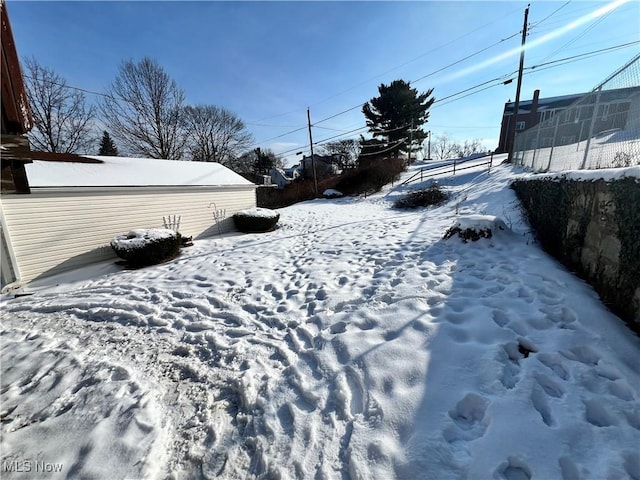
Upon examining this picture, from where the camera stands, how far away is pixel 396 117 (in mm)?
27609

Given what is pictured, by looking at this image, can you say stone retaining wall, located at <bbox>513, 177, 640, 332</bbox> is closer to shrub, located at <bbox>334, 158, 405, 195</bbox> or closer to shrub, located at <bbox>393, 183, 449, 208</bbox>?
shrub, located at <bbox>393, 183, 449, 208</bbox>

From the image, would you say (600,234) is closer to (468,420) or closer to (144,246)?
(468,420)

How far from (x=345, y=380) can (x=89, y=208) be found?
352 inches

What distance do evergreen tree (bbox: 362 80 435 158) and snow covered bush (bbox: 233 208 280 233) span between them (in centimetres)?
2104

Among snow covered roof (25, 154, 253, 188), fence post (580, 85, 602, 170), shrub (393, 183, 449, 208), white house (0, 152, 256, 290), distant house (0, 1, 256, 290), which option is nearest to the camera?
distant house (0, 1, 256, 290)

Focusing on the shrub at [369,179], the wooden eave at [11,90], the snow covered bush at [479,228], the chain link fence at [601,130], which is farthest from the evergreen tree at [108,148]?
the chain link fence at [601,130]

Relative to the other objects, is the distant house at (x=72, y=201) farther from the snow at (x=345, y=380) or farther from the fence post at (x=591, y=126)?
the fence post at (x=591, y=126)

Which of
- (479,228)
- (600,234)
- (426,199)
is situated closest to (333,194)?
(426,199)

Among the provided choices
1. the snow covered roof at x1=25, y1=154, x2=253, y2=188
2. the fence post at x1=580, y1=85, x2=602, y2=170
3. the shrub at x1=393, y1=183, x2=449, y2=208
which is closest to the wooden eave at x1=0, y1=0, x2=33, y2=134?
the snow covered roof at x1=25, y1=154, x2=253, y2=188

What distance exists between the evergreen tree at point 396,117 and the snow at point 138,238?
2548 centimetres

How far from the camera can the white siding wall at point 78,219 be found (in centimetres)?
641

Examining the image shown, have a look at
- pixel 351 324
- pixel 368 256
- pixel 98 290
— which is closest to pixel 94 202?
pixel 98 290

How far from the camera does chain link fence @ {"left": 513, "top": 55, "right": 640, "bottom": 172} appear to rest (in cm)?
422

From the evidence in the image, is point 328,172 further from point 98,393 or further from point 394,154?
point 98,393
